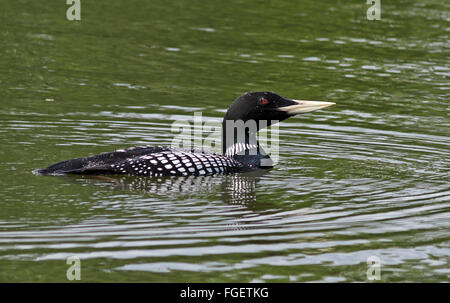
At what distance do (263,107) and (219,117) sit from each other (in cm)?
183

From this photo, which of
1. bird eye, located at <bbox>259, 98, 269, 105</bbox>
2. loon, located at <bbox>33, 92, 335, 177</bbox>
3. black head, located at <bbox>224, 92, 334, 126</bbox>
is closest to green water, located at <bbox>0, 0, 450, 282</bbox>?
loon, located at <bbox>33, 92, 335, 177</bbox>

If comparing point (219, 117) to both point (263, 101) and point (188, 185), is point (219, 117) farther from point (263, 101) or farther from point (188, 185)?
point (188, 185)

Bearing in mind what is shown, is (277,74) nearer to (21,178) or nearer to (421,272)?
(21,178)

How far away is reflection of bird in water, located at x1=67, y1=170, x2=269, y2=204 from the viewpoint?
25.8ft

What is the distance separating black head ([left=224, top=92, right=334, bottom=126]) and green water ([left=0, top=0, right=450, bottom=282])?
0.48 metres

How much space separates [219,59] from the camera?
13.6m

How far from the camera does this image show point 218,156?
8820 mm

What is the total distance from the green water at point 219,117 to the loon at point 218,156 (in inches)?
5.0

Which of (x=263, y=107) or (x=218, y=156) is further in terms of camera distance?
(x=263, y=107)

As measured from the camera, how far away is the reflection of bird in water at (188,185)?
788cm

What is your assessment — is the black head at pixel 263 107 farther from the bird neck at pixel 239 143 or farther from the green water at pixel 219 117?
the green water at pixel 219 117

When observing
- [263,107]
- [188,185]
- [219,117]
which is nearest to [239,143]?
[263,107]

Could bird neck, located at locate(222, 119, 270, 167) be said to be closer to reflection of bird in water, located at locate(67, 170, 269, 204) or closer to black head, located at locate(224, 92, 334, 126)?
black head, located at locate(224, 92, 334, 126)
